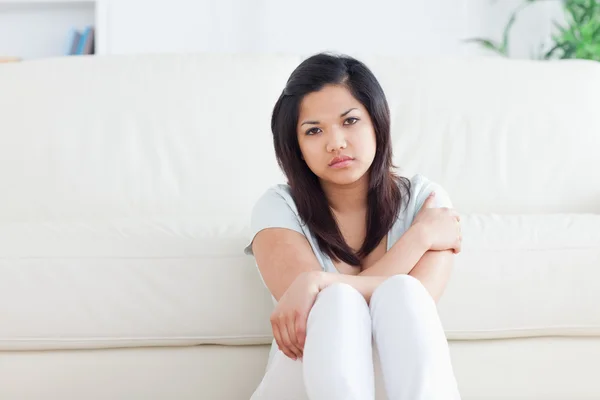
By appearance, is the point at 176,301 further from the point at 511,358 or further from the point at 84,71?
the point at 84,71

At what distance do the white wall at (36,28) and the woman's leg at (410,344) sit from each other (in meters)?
2.91

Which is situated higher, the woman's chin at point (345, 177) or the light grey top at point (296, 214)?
the woman's chin at point (345, 177)

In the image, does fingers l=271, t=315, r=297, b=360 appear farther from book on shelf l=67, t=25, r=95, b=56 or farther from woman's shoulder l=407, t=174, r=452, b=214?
book on shelf l=67, t=25, r=95, b=56

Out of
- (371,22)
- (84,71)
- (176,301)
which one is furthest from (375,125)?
(371,22)

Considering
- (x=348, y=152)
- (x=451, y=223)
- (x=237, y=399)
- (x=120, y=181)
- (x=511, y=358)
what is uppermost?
(x=348, y=152)

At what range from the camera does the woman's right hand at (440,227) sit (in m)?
1.26

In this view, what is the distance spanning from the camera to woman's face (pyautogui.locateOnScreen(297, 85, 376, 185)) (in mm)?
1279

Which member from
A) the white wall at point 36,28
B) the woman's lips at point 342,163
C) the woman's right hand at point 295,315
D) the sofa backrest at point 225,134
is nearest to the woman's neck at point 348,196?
the woman's lips at point 342,163

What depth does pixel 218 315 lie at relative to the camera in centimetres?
137

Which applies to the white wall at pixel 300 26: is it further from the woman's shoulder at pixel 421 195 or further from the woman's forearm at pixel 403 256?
the woman's forearm at pixel 403 256

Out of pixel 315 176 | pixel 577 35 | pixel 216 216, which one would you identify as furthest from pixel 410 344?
pixel 577 35

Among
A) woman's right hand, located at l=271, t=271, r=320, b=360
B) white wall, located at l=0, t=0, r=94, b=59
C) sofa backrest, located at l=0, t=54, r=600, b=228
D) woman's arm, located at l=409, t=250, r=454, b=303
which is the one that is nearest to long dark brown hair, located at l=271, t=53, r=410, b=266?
woman's arm, located at l=409, t=250, r=454, b=303

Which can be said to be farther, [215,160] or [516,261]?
[215,160]

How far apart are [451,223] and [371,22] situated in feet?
8.11
